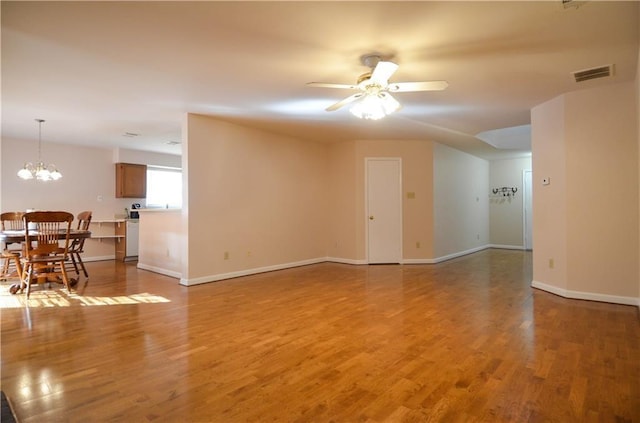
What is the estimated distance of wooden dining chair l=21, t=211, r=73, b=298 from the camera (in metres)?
4.04

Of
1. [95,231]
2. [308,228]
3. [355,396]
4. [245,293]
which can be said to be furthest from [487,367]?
[95,231]

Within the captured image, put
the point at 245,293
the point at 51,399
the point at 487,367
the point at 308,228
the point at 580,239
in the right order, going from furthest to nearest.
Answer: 1. the point at 308,228
2. the point at 245,293
3. the point at 580,239
4. the point at 487,367
5. the point at 51,399

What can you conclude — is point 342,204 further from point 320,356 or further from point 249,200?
point 320,356

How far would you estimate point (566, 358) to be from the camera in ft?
7.39

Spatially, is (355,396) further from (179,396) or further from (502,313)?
(502,313)

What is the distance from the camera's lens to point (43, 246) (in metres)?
4.20

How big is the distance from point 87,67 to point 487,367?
3936mm

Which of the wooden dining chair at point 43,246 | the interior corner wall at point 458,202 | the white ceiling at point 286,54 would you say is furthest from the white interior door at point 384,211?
the wooden dining chair at point 43,246

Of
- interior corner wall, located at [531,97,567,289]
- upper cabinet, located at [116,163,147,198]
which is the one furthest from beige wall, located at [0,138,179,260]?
interior corner wall, located at [531,97,567,289]

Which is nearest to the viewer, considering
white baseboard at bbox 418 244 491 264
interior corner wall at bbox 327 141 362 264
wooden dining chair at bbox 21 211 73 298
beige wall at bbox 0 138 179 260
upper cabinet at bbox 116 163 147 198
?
wooden dining chair at bbox 21 211 73 298

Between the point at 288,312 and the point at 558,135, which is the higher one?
the point at 558,135

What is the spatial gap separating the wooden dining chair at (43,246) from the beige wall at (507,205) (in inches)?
342

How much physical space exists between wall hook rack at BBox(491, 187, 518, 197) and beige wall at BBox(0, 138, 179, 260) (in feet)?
26.6

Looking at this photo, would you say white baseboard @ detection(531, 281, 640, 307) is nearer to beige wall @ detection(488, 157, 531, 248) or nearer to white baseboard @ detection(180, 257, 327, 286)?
white baseboard @ detection(180, 257, 327, 286)
